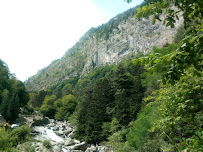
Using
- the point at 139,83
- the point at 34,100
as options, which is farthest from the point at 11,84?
the point at 139,83

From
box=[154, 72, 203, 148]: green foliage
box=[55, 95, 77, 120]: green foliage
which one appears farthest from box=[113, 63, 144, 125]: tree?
box=[55, 95, 77, 120]: green foliage

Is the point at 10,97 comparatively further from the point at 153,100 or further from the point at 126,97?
the point at 153,100

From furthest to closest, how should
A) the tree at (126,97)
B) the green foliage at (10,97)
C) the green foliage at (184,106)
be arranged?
the green foliage at (10,97)
the tree at (126,97)
the green foliage at (184,106)

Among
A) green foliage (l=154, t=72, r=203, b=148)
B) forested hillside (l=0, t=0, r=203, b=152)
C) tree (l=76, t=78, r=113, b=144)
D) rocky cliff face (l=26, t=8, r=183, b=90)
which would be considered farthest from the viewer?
rocky cliff face (l=26, t=8, r=183, b=90)

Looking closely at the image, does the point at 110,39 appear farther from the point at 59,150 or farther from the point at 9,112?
the point at 59,150

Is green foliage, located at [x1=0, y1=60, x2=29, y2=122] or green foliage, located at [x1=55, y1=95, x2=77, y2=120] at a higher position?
green foliage, located at [x1=0, y1=60, x2=29, y2=122]

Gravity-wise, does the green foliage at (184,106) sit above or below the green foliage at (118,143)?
above

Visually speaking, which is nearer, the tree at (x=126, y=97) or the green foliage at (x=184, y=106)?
the green foliage at (x=184, y=106)

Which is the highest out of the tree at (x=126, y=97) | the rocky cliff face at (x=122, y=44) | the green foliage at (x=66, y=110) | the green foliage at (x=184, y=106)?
the rocky cliff face at (x=122, y=44)

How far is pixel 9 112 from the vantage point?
1334 inches

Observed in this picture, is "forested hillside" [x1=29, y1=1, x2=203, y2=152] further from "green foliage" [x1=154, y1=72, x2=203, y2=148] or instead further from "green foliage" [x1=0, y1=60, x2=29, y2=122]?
"green foliage" [x1=0, y1=60, x2=29, y2=122]

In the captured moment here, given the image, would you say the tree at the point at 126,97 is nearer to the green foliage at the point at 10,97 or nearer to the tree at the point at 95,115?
the tree at the point at 95,115

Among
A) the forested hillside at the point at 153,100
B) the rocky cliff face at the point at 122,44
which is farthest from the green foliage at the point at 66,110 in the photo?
the rocky cliff face at the point at 122,44

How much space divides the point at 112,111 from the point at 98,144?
6559 mm
